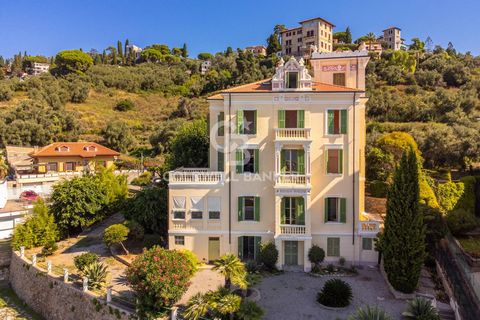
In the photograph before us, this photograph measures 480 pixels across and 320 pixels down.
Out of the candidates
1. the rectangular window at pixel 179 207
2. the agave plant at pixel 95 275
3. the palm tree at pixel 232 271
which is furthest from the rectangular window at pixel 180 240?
the palm tree at pixel 232 271

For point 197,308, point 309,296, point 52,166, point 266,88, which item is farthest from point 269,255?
point 52,166

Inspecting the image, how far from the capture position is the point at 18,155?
183 feet

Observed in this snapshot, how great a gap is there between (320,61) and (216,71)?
303ft

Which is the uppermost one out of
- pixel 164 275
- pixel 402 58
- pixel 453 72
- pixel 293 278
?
pixel 402 58

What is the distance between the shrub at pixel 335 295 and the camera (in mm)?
17250

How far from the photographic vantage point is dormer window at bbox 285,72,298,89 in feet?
73.8

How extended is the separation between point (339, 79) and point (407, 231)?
42.9 feet

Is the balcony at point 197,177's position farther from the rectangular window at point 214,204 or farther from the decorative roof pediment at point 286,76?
the decorative roof pediment at point 286,76

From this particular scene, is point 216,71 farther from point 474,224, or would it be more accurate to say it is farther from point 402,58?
point 474,224

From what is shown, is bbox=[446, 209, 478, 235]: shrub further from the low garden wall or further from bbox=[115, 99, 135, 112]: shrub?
bbox=[115, 99, 135, 112]: shrub

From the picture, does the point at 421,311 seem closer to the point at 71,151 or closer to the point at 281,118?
the point at 281,118

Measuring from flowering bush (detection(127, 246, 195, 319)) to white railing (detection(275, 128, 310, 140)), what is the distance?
10554 millimetres

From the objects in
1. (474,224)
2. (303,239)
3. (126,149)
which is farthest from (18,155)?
(474,224)

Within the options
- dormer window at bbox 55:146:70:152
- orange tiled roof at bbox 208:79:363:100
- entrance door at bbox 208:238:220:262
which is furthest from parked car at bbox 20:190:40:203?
orange tiled roof at bbox 208:79:363:100
